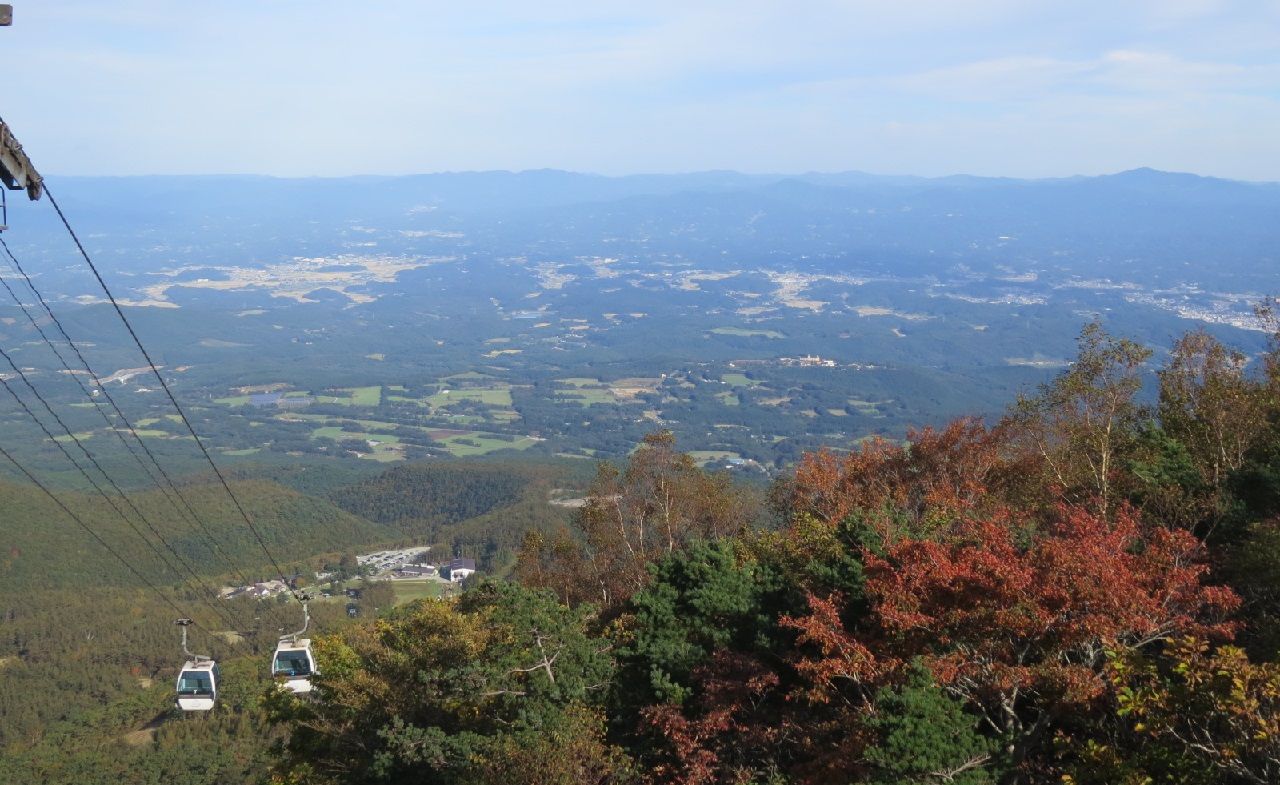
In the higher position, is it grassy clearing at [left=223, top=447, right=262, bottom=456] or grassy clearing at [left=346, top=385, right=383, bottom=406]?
grassy clearing at [left=346, top=385, right=383, bottom=406]

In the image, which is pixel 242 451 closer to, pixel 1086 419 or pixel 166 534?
pixel 166 534

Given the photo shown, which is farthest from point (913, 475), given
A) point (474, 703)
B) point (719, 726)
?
point (474, 703)

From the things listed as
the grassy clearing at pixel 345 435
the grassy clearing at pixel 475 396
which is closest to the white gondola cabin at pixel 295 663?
the grassy clearing at pixel 345 435

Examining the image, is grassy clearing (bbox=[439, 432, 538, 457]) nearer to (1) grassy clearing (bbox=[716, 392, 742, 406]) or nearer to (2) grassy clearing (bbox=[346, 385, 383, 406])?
(2) grassy clearing (bbox=[346, 385, 383, 406])

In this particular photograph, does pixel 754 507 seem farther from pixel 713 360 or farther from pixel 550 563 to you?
pixel 713 360

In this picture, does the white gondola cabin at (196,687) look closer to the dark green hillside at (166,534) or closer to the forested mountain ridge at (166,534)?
the forested mountain ridge at (166,534)

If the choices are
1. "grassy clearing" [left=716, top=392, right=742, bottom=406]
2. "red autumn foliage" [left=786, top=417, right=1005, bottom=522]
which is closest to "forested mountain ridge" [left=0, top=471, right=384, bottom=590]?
"red autumn foliage" [left=786, top=417, right=1005, bottom=522]

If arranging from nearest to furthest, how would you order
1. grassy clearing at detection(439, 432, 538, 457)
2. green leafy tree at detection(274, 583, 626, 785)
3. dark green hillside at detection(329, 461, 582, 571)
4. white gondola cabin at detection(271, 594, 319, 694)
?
green leafy tree at detection(274, 583, 626, 785)
white gondola cabin at detection(271, 594, 319, 694)
dark green hillside at detection(329, 461, 582, 571)
grassy clearing at detection(439, 432, 538, 457)
